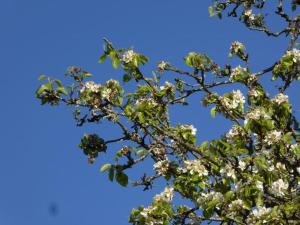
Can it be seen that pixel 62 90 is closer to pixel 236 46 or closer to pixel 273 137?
pixel 273 137

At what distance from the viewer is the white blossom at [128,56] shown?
6402mm

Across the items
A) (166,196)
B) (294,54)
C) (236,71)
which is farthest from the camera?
(236,71)

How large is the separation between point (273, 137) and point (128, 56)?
1793 millimetres

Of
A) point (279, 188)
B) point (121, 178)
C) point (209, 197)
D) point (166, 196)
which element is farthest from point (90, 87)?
point (279, 188)

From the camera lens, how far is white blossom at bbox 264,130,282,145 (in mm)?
5544

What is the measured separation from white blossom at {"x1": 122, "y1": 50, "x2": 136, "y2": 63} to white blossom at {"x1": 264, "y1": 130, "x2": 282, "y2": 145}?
172cm

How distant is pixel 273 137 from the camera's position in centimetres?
556

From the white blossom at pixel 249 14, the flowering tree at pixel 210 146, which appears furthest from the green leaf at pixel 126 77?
the white blossom at pixel 249 14

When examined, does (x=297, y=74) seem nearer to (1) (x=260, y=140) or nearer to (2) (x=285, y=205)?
(1) (x=260, y=140)

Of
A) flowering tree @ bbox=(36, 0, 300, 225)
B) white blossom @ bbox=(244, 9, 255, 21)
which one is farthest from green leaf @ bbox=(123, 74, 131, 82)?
white blossom @ bbox=(244, 9, 255, 21)

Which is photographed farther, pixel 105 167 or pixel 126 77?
pixel 126 77

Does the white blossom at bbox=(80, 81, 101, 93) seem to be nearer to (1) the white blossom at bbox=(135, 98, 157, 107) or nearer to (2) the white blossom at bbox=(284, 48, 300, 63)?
(1) the white blossom at bbox=(135, 98, 157, 107)

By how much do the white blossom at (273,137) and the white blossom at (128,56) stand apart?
1716 mm

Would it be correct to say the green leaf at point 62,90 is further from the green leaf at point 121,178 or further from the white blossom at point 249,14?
the white blossom at point 249,14
